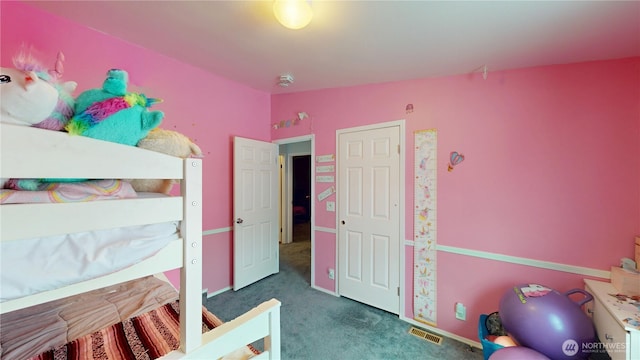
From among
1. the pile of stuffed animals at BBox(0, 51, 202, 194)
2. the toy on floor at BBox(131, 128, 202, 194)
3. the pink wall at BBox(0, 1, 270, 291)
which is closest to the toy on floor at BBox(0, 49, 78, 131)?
the pile of stuffed animals at BBox(0, 51, 202, 194)

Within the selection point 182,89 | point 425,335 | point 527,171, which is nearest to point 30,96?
point 182,89

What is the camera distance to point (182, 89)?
2.38 m

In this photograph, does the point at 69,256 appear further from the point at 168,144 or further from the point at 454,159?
the point at 454,159

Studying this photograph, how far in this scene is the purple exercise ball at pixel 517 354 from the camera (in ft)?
4.42

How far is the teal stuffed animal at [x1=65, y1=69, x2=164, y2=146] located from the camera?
1.90 feet

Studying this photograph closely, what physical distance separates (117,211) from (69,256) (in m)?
0.13

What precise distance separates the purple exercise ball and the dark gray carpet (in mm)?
566

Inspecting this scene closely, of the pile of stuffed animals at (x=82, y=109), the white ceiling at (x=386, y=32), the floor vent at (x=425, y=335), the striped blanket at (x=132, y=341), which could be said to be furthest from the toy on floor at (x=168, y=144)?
the floor vent at (x=425, y=335)

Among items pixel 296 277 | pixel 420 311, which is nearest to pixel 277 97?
pixel 296 277

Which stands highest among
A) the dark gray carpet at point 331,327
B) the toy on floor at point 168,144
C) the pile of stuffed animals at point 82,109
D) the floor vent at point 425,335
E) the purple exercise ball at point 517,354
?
the pile of stuffed animals at point 82,109

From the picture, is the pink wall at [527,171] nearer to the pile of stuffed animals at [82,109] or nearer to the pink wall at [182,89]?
the pink wall at [182,89]

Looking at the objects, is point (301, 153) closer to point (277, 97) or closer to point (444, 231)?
point (277, 97)

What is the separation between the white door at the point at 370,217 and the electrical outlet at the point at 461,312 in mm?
524

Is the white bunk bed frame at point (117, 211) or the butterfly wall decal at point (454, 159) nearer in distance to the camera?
the white bunk bed frame at point (117, 211)
